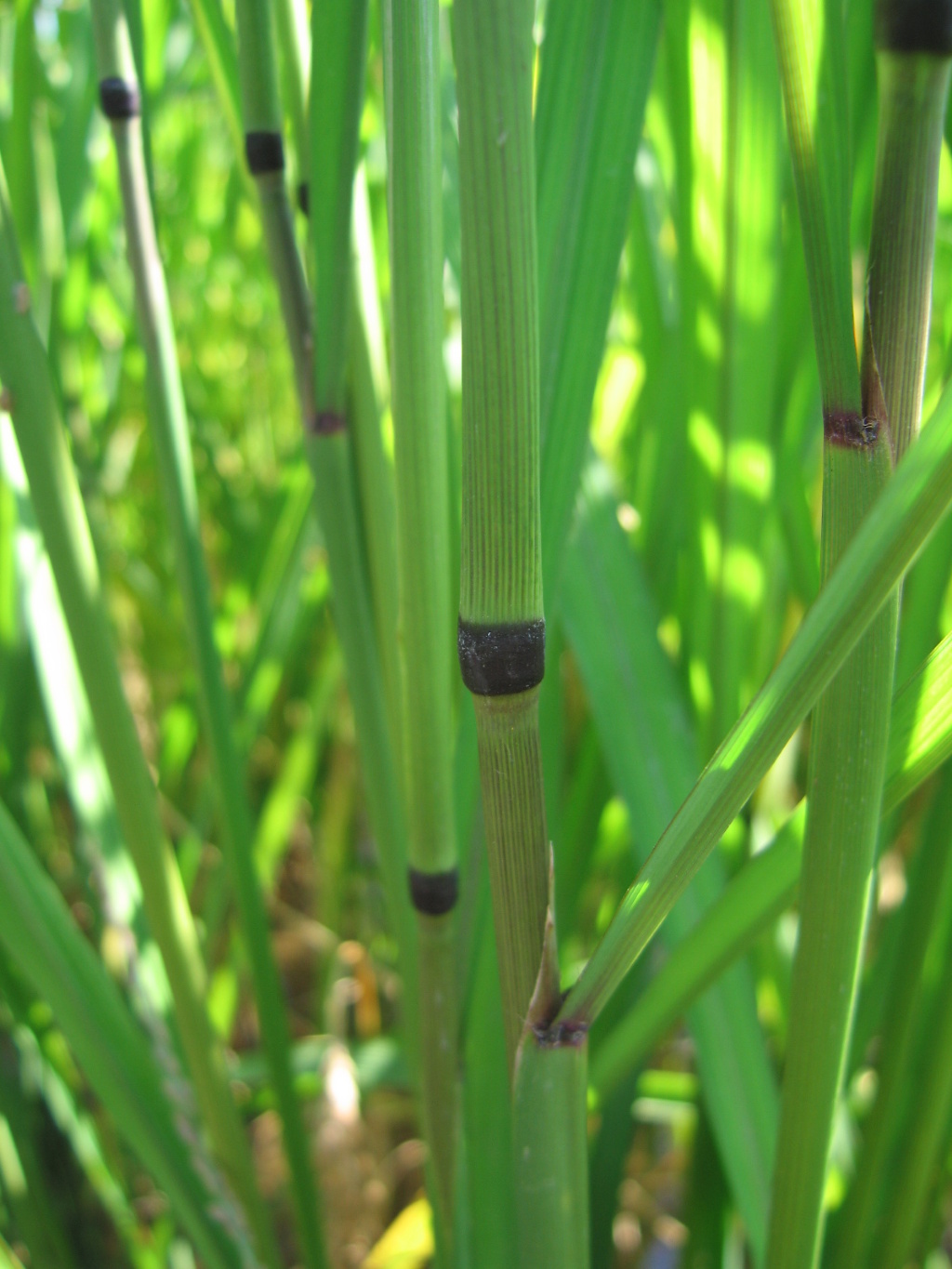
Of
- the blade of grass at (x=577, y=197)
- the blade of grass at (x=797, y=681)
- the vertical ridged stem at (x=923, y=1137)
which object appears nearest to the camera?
the blade of grass at (x=797, y=681)

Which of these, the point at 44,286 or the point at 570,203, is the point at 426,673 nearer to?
the point at 570,203

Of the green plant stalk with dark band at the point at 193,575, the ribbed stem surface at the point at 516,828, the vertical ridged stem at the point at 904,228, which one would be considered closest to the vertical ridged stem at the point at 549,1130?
the ribbed stem surface at the point at 516,828

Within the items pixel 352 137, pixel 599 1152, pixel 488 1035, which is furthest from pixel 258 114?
pixel 599 1152

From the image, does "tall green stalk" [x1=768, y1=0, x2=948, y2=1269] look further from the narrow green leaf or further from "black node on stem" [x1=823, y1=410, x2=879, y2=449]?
the narrow green leaf

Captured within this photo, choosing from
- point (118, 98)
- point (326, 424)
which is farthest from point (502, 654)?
point (118, 98)

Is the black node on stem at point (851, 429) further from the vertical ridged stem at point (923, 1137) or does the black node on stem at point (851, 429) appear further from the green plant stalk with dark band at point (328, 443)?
the vertical ridged stem at point (923, 1137)

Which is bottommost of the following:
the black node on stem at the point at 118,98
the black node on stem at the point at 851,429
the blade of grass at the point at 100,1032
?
the blade of grass at the point at 100,1032
